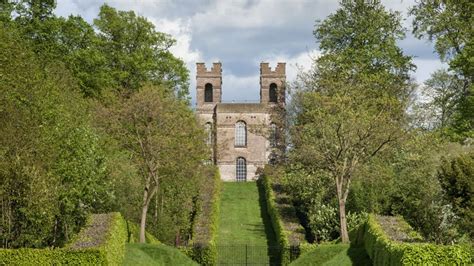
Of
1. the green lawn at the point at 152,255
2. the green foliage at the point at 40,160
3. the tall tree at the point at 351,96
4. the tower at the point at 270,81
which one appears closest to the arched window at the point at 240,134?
the tower at the point at 270,81

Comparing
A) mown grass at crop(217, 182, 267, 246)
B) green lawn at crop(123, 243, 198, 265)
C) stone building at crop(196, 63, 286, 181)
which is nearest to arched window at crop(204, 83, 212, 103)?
stone building at crop(196, 63, 286, 181)

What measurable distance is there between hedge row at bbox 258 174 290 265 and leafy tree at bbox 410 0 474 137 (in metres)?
11.4

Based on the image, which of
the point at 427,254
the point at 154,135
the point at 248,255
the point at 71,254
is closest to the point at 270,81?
the point at 248,255

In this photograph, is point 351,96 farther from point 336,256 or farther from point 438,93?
point 438,93

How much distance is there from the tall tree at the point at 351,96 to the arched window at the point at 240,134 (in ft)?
60.2

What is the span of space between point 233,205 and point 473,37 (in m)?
20.6

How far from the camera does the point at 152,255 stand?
27.5 m

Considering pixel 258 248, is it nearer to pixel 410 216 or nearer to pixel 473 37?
pixel 410 216

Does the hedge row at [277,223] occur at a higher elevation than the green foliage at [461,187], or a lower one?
lower

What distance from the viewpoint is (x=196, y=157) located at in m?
34.3

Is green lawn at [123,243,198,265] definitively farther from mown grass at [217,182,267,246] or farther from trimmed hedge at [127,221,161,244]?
mown grass at [217,182,267,246]

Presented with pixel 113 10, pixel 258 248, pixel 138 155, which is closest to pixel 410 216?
pixel 258 248

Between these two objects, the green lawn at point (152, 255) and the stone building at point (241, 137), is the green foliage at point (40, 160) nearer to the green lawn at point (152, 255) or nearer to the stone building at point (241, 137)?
the green lawn at point (152, 255)

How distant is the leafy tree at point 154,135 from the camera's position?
107ft
